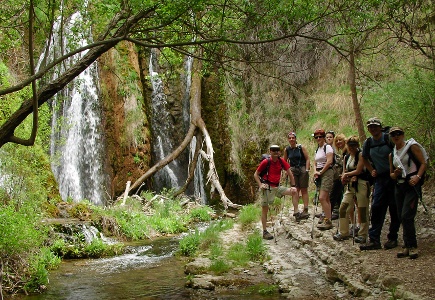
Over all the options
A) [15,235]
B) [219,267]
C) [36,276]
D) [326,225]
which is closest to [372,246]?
[326,225]

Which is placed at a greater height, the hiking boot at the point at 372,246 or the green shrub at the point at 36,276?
the hiking boot at the point at 372,246

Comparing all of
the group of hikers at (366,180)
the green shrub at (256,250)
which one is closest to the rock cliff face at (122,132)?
the group of hikers at (366,180)

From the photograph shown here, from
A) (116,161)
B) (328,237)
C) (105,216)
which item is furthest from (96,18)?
(116,161)

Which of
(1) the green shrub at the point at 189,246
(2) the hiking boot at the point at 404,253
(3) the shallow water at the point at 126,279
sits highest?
(2) the hiking boot at the point at 404,253

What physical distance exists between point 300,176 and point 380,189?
123 inches

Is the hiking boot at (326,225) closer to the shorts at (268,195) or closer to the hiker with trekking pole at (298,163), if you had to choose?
the shorts at (268,195)

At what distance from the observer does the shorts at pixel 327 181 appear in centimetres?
892

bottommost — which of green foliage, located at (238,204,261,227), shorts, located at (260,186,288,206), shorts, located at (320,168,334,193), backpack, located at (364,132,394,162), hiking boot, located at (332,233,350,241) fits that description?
green foliage, located at (238,204,261,227)

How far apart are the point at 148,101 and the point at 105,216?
9.27 meters

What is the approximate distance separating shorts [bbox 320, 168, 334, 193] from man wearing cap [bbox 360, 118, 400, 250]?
1632 millimetres

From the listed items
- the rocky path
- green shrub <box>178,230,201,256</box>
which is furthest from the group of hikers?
green shrub <box>178,230,201,256</box>

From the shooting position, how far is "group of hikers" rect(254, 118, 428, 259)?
647 cm

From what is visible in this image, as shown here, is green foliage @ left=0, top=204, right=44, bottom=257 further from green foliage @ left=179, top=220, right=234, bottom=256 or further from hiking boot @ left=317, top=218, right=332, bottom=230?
hiking boot @ left=317, top=218, right=332, bottom=230

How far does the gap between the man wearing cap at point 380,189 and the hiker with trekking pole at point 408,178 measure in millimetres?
460
